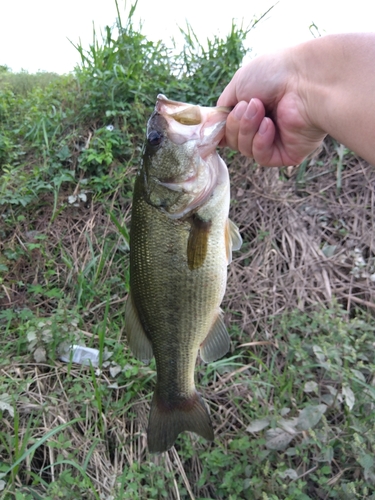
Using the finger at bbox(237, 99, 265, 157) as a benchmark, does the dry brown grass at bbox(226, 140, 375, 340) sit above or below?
below

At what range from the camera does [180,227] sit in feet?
5.11

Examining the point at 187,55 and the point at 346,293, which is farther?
the point at 187,55

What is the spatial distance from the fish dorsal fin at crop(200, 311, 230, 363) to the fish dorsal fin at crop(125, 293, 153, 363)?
0.26 m

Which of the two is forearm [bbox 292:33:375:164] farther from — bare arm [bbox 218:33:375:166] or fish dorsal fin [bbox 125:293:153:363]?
fish dorsal fin [bbox 125:293:153:363]

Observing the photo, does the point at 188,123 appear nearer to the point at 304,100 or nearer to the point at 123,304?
the point at 304,100

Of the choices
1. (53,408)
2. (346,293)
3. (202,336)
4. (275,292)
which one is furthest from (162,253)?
(346,293)

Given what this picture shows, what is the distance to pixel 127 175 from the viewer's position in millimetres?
3508

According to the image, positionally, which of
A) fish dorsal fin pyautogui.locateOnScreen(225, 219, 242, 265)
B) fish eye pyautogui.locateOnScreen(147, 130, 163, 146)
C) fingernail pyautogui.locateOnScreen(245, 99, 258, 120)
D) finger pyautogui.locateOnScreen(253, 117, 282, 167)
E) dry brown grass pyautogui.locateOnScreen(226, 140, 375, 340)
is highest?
fingernail pyautogui.locateOnScreen(245, 99, 258, 120)

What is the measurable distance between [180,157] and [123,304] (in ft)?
5.63

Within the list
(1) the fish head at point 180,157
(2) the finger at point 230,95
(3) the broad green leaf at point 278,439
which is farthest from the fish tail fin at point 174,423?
(2) the finger at point 230,95

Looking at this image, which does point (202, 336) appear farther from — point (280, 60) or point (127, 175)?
point (127, 175)

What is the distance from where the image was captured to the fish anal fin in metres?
1.54

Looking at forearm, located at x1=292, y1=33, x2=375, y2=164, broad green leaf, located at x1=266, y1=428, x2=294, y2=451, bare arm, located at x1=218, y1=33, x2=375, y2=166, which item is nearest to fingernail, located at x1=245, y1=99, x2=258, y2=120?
bare arm, located at x1=218, y1=33, x2=375, y2=166

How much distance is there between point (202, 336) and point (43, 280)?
1893 mm
